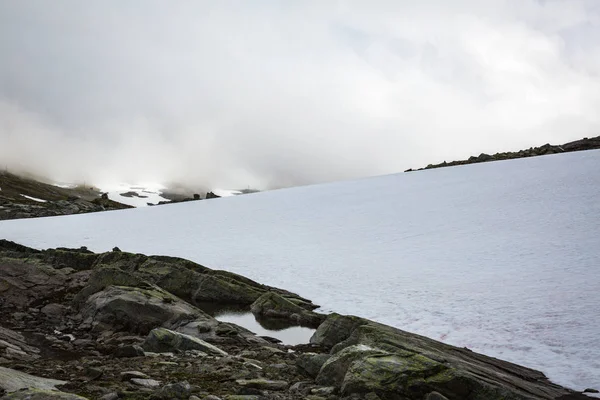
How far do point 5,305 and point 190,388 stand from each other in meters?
13.9

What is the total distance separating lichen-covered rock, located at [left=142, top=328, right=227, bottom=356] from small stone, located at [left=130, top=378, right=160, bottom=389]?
3.46 metres

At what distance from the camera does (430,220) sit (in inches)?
1298

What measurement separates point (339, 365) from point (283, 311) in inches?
378

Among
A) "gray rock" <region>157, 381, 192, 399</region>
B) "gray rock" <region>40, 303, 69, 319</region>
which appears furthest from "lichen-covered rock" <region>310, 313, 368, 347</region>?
"gray rock" <region>40, 303, 69, 319</region>

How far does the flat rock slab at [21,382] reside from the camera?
22.3 ft

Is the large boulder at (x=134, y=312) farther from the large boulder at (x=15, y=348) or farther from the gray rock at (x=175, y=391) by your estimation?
the gray rock at (x=175, y=391)

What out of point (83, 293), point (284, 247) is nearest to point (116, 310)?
point (83, 293)

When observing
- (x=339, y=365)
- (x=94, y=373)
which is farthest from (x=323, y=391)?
(x=94, y=373)

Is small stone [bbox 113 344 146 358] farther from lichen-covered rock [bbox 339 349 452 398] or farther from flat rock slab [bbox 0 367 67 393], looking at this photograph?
lichen-covered rock [bbox 339 349 452 398]

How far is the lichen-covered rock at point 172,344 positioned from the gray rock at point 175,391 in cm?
427

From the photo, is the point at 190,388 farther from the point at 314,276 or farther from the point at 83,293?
the point at 314,276

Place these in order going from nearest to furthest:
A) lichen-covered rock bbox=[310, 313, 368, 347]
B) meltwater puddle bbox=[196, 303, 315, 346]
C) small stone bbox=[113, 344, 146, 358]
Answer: small stone bbox=[113, 344, 146, 358], lichen-covered rock bbox=[310, 313, 368, 347], meltwater puddle bbox=[196, 303, 315, 346]

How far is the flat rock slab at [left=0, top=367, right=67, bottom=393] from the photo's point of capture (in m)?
6.80

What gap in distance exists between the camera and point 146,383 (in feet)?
27.1
